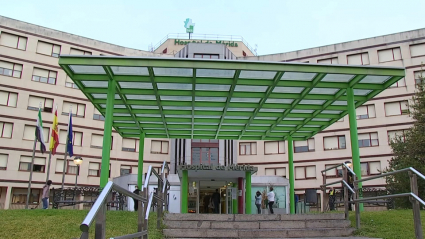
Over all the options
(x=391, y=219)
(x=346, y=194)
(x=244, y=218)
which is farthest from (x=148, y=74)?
(x=391, y=219)

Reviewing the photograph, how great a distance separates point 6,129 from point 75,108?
7422mm

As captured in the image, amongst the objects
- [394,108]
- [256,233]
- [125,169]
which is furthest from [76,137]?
[256,233]

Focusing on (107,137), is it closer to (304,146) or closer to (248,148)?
(304,146)

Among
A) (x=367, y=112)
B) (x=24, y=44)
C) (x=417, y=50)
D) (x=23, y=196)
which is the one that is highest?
(x=417, y=50)

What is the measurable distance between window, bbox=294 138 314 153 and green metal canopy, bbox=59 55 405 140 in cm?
2837

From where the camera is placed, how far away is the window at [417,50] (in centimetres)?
4331

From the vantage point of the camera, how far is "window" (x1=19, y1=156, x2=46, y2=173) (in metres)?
41.0

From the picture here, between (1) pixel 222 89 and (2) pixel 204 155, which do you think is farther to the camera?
(2) pixel 204 155

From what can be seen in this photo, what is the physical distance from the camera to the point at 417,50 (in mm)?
43656

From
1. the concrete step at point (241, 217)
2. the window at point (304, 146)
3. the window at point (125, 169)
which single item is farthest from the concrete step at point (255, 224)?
the window at point (304, 146)

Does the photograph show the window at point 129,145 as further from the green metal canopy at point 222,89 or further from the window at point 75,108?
the green metal canopy at point 222,89

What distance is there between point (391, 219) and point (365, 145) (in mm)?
36719

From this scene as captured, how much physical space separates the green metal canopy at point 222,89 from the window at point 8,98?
25.7m

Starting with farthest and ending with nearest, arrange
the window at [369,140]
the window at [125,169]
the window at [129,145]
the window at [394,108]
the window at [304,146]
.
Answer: the window at [304,146] → the window at [129,145] → the window at [125,169] → the window at [369,140] → the window at [394,108]
